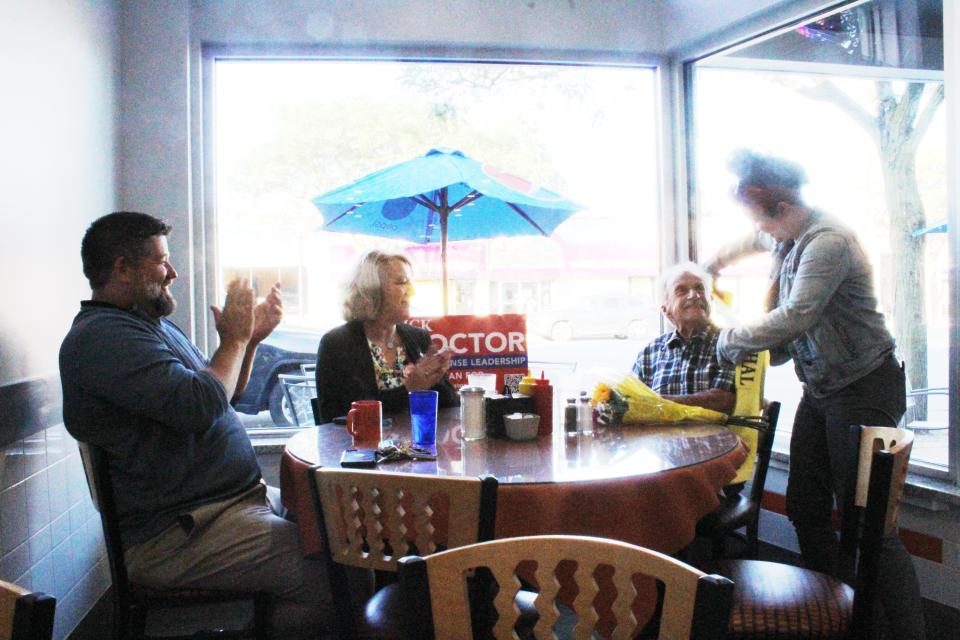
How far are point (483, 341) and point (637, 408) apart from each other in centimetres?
112

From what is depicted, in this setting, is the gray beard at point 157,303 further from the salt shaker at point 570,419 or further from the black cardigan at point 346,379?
the salt shaker at point 570,419

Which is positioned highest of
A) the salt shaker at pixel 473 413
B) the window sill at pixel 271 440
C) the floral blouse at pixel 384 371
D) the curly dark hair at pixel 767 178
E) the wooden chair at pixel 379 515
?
the curly dark hair at pixel 767 178

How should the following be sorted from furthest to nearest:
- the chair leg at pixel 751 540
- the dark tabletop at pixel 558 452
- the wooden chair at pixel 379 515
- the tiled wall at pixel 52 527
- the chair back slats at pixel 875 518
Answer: the chair leg at pixel 751 540, the tiled wall at pixel 52 527, the dark tabletop at pixel 558 452, the chair back slats at pixel 875 518, the wooden chair at pixel 379 515

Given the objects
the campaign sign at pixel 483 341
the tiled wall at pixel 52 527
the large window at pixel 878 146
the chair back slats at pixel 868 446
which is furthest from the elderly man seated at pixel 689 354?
the tiled wall at pixel 52 527

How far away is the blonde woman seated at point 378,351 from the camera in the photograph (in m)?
2.83

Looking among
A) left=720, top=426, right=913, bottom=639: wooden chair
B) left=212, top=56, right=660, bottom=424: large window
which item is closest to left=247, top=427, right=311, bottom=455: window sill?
left=212, top=56, right=660, bottom=424: large window

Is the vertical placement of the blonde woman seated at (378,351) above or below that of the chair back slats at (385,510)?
above

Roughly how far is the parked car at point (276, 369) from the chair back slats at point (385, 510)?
8.34 feet

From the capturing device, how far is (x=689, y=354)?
115 inches

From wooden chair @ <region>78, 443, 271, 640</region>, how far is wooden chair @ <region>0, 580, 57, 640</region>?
0.98 m

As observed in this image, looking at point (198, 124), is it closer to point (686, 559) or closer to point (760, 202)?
point (760, 202)

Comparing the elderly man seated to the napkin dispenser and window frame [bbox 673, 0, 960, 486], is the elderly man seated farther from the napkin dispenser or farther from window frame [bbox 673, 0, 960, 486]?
window frame [bbox 673, 0, 960, 486]

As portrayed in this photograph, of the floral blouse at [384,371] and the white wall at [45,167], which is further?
the floral blouse at [384,371]

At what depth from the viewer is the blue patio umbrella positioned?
3.51 metres
